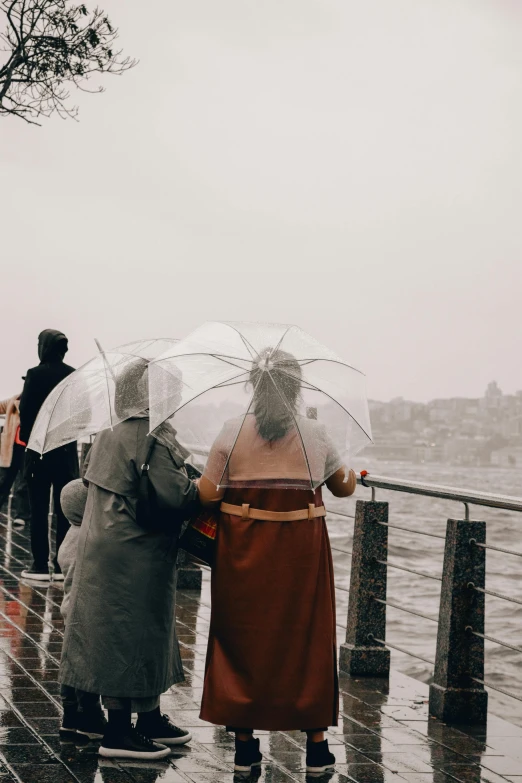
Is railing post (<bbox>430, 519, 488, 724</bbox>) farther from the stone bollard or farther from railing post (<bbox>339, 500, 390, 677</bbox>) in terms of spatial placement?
the stone bollard

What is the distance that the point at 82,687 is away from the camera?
491cm

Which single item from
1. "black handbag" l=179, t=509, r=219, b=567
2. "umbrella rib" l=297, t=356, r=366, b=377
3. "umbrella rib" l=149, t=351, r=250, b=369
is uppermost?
"umbrella rib" l=297, t=356, r=366, b=377

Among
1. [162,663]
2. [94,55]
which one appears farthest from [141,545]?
[94,55]

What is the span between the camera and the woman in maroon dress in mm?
4742

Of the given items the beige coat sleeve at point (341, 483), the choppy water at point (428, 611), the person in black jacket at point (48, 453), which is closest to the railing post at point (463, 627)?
the choppy water at point (428, 611)

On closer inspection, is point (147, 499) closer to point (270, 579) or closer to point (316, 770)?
point (270, 579)

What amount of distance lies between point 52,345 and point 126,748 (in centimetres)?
526

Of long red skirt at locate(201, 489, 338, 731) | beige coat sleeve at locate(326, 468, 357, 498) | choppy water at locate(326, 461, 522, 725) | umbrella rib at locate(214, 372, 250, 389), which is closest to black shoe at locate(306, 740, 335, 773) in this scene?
long red skirt at locate(201, 489, 338, 731)

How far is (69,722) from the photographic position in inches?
211

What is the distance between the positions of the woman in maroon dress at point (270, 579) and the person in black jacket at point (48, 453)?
501 cm

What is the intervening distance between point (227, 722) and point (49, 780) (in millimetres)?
751

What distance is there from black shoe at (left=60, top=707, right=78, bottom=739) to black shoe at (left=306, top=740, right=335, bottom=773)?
112 cm

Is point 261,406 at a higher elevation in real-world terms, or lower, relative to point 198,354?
lower

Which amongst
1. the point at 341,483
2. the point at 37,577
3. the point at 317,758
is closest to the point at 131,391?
the point at 341,483
